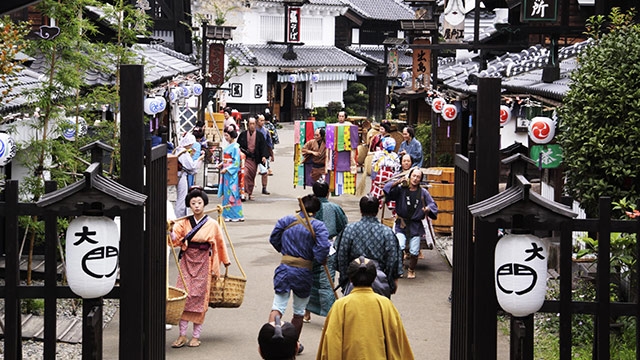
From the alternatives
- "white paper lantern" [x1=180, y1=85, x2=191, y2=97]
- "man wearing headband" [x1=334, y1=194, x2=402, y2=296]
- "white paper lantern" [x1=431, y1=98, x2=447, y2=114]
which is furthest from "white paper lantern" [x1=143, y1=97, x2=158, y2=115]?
"man wearing headband" [x1=334, y1=194, x2=402, y2=296]

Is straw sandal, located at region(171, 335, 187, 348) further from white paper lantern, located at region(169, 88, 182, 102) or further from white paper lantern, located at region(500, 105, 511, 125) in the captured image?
white paper lantern, located at region(169, 88, 182, 102)

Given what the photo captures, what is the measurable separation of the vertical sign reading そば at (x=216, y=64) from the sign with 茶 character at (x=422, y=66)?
360 inches

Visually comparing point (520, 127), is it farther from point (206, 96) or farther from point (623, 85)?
point (206, 96)

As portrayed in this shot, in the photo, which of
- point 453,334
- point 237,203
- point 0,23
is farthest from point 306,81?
point 453,334

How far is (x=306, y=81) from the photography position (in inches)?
2275

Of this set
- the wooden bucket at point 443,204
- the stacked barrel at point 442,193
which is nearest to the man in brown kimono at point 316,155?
the stacked barrel at point 442,193

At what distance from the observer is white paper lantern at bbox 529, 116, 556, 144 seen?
44.4 feet

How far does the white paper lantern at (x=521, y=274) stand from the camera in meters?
6.53

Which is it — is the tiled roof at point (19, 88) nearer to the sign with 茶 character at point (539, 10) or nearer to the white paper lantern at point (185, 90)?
the sign with 茶 character at point (539, 10)

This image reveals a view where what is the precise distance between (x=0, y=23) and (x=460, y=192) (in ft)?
21.7

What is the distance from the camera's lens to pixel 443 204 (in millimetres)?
18172

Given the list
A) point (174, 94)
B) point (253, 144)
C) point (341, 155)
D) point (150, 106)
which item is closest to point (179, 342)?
point (150, 106)

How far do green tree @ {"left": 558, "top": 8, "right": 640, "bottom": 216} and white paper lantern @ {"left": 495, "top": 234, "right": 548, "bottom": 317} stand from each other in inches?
162

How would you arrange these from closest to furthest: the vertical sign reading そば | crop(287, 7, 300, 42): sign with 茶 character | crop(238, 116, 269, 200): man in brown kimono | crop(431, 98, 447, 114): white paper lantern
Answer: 1. crop(238, 116, 269, 200): man in brown kimono
2. crop(431, 98, 447, 114): white paper lantern
3. the vertical sign reading そば
4. crop(287, 7, 300, 42): sign with 茶 character
